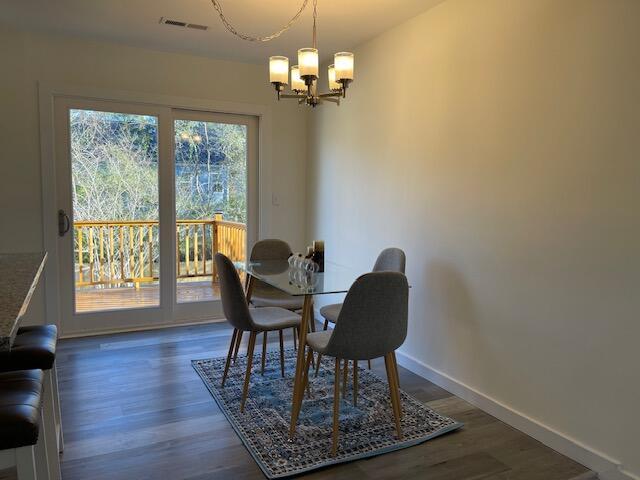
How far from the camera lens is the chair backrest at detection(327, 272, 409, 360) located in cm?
218

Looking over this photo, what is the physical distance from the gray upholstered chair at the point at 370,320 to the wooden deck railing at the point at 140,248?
8.44 feet

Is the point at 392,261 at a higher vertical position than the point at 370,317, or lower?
higher

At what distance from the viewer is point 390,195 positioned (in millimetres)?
3662

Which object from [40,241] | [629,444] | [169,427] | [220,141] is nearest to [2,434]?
[169,427]

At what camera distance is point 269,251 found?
3717mm

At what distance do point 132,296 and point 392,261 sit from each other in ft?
8.47

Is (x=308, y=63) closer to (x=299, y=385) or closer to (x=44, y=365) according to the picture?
(x=299, y=385)

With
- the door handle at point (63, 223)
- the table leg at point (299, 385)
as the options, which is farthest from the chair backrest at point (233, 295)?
the door handle at point (63, 223)

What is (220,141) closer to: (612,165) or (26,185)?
(26,185)

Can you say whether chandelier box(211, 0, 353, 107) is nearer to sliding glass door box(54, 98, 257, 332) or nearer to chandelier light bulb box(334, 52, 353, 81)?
chandelier light bulb box(334, 52, 353, 81)

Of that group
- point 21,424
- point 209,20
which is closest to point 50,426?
point 21,424

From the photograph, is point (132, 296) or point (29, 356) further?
point (132, 296)

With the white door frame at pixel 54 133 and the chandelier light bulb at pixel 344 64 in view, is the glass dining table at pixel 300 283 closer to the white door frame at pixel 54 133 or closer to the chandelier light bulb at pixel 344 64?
the chandelier light bulb at pixel 344 64

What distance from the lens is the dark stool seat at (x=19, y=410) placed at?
3.92ft
